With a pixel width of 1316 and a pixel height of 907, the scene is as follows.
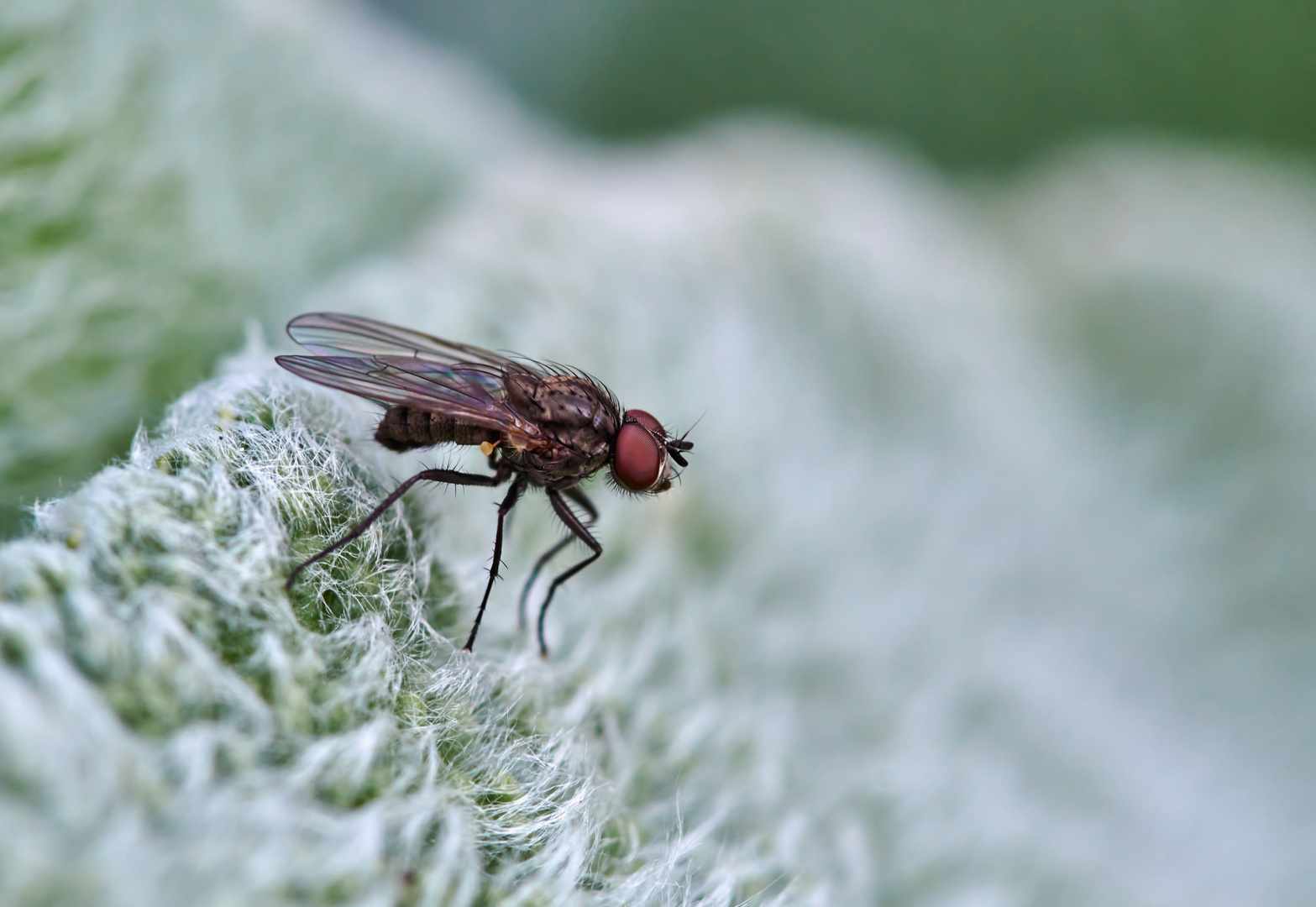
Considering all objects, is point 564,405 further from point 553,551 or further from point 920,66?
point 920,66

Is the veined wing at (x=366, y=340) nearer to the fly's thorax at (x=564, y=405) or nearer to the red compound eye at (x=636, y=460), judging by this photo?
the fly's thorax at (x=564, y=405)

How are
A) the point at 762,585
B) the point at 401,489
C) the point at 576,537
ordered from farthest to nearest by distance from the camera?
the point at 762,585, the point at 576,537, the point at 401,489

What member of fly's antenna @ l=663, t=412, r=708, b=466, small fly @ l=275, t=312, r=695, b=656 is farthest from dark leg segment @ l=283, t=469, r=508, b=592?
fly's antenna @ l=663, t=412, r=708, b=466

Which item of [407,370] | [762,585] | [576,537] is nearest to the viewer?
[407,370]

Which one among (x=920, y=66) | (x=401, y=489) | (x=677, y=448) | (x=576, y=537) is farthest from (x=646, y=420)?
(x=920, y=66)

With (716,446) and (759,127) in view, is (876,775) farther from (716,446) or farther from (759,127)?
(759,127)

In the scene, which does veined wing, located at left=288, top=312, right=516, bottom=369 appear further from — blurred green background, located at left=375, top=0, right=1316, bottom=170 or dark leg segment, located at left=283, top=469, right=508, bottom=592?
blurred green background, located at left=375, top=0, right=1316, bottom=170
